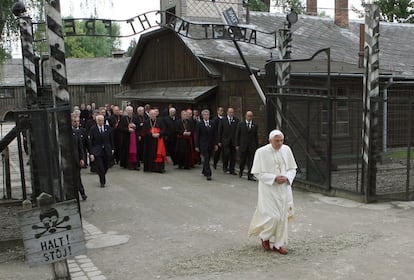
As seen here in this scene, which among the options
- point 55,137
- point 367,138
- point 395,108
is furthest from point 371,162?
point 395,108

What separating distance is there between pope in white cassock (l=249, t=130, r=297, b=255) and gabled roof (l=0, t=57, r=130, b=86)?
36434mm

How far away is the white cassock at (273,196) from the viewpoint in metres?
7.12

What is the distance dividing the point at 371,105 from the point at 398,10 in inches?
1112

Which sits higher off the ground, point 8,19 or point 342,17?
point 342,17

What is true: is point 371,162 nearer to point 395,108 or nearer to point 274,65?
point 274,65

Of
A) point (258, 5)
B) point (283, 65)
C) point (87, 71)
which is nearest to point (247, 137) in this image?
point (283, 65)

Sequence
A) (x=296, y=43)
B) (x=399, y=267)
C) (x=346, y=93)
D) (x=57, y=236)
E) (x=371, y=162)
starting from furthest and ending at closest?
(x=296, y=43) → (x=346, y=93) → (x=371, y=162) → (x=399, y=267) → (x=57, y=236)

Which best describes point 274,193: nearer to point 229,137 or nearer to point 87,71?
point 229,137

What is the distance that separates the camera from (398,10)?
3541cm

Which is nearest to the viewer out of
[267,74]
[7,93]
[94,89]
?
[267,74]

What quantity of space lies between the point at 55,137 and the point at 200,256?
2738mm

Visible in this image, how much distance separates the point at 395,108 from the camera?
1778cm

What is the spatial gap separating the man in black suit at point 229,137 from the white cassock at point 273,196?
22.3 feet

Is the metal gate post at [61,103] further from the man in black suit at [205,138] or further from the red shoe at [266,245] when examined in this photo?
the man in black suit at [205,138]
